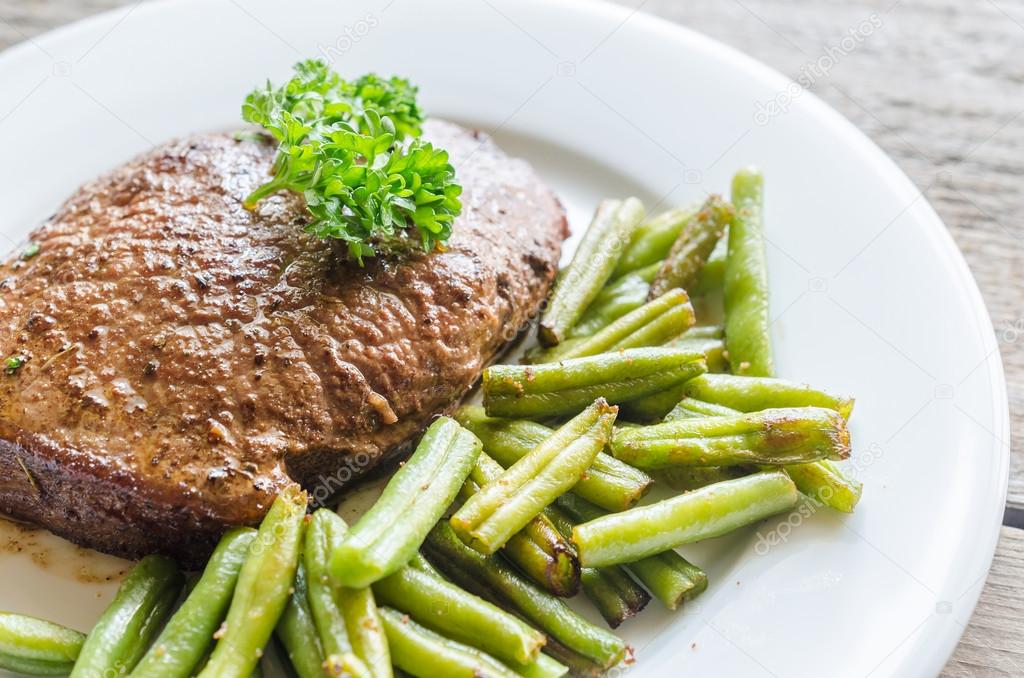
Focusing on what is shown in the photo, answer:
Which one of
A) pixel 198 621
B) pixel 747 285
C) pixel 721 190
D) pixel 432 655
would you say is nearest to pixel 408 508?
pixel 432 655

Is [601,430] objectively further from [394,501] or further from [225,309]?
[225,309]

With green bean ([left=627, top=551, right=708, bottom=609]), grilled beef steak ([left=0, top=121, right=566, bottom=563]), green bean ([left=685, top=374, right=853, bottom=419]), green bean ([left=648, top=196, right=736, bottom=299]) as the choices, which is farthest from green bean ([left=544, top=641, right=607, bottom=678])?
green bean ([left=648, top=196, right=736, bottom=299])

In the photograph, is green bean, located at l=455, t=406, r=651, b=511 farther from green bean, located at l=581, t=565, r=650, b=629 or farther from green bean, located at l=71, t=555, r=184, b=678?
green bean, located at l=71, t=555, r=184, b=678

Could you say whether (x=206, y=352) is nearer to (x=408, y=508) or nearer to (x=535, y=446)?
(x=408, y=508)

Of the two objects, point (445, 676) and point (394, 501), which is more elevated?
point (394, 501)

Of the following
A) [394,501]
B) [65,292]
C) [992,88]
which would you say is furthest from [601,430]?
[992,88]

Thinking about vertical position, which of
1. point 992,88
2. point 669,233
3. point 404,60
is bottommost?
point 669,233
